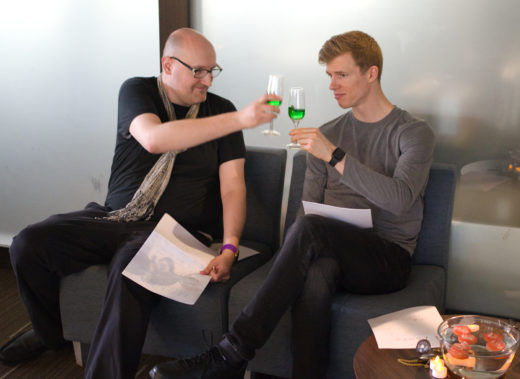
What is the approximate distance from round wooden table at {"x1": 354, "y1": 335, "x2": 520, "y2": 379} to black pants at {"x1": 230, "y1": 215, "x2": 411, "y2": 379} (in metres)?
0.34

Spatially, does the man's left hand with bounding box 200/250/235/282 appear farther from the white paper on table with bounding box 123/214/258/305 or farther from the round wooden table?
the round wooden table

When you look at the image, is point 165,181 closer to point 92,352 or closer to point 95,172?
point 92,352

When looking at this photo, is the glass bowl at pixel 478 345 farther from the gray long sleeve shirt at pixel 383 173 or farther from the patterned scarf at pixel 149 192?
the patterned scarf at pixel 149 192

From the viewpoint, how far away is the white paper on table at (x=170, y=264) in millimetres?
1849

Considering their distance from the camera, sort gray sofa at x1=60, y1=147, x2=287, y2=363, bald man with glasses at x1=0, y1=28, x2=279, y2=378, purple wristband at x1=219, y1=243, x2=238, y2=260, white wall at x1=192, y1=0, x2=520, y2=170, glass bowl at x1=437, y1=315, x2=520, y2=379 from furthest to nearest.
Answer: white wall at x1=192, y1=0, x2=520, y2=170 < purple wristband at x1=219, y1=243, x2=238, y2=260 < gray sofa at x1=60, y1=147, x2=287, y2=363 < bald man with glasses at x1=0, y1=28, x2=279, y2=378 < glass bowl at x1=437, y1=315, x2=520, y2=379

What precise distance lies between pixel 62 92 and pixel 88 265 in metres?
1.31

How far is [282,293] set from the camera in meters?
1.70

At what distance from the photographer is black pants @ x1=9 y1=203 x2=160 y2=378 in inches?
70.4

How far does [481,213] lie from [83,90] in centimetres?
208

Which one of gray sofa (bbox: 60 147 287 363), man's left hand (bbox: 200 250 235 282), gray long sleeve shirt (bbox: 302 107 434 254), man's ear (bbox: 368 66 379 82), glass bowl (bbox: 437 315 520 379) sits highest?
man's ear (bbox: 368 66 379 82)

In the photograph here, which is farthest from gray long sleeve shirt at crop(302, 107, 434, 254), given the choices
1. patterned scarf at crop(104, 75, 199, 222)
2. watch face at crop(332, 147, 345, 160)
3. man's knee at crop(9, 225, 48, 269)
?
man's knee at crop(9, 225, 48, 269)

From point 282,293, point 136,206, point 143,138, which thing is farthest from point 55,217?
point 282,293

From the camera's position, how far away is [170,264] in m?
1.93

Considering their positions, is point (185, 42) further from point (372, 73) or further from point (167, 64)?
point (372, 73)
